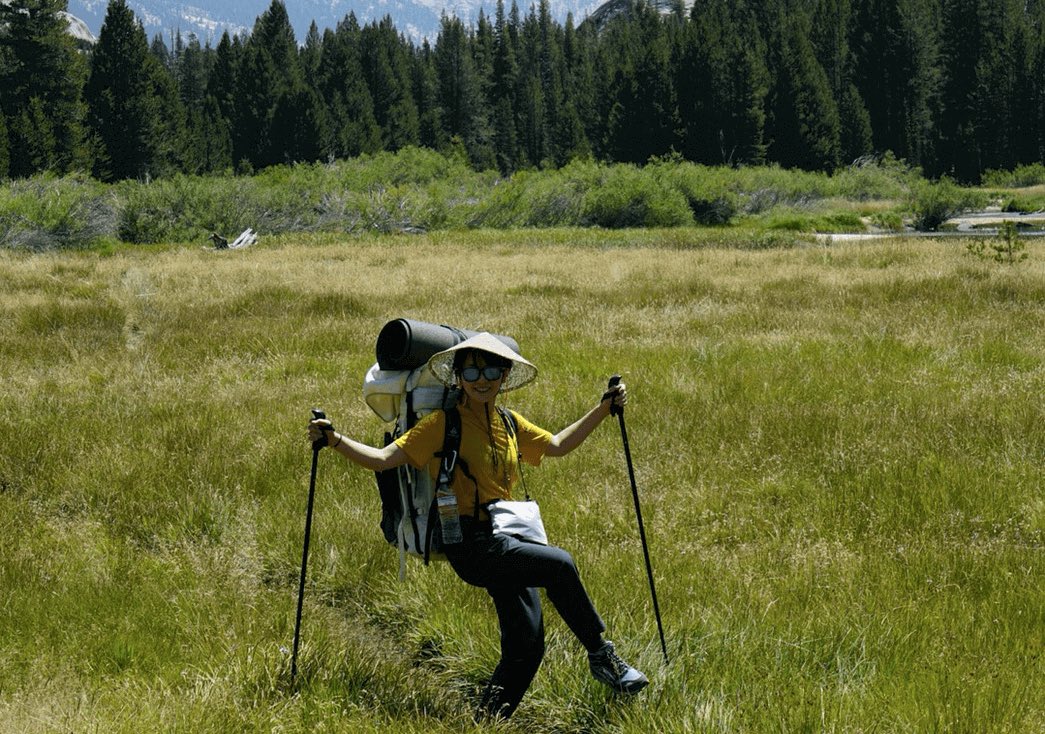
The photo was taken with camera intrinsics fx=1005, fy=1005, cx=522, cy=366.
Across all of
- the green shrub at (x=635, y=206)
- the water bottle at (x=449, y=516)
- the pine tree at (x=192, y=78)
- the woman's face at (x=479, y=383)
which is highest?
the pine tree at (x=192, y=78)

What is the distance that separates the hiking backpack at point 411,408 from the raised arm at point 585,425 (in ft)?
0.76

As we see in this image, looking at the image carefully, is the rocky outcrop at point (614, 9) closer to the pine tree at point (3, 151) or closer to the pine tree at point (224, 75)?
the pine tree at point (224, 75)

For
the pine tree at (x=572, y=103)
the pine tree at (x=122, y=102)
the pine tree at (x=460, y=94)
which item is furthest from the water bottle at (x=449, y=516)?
the pine tree at (x=460, y=94)

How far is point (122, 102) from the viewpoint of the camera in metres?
68.4

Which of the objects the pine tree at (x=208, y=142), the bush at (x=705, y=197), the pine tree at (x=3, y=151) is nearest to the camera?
the bush at (x=705, y=197)

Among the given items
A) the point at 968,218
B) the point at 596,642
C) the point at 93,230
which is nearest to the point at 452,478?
the point at 596,642

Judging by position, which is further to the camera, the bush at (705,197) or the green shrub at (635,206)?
the bush at (705,197)

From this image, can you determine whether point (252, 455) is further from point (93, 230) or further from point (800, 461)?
point (93, 230)

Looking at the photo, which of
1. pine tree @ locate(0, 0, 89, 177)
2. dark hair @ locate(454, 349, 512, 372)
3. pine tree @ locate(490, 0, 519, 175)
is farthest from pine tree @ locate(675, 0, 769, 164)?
dark hair @ locate(454, 349, 512, 372)

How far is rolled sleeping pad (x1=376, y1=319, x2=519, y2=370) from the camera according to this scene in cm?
413

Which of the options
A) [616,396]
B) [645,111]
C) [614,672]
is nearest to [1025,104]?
[645,111]

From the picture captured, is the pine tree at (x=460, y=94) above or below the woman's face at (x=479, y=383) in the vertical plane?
above

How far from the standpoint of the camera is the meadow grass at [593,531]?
396cm

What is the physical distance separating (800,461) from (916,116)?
88.3 meters
